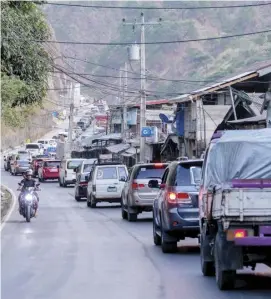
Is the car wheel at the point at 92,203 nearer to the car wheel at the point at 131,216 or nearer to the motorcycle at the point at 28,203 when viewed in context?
the motorcycle at the point at 28,203

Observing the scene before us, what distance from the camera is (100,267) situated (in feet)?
54.6

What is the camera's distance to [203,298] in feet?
41.9

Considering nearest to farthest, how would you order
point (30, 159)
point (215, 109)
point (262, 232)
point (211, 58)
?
point (262, 232), point (215, 109), point (30, 159), point (211, 58)

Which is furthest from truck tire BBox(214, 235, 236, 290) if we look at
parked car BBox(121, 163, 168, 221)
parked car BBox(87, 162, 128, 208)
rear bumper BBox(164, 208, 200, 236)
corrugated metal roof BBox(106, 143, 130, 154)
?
corrugated metal roof BBox(106, 143, 130, 154)

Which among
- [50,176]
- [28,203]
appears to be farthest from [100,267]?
[50,176]

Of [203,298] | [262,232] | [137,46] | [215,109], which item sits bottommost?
[203,298]

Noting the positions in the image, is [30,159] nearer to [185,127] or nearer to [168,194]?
[185,127]

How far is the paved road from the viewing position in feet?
44.1

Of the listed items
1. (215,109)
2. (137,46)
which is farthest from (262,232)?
(137,46)

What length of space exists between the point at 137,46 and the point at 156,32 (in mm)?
92329

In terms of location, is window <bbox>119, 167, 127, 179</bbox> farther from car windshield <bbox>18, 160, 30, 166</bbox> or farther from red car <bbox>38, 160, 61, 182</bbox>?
car windshield <bbox>18, 160, 30, 166</bbox>

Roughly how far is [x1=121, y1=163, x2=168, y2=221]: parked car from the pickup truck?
46.0 feet

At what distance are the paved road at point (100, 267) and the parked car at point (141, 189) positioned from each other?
105 centimetres

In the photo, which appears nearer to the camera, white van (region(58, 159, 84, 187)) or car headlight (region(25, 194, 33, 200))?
car headlight (region(25, 194, 33, 200))
